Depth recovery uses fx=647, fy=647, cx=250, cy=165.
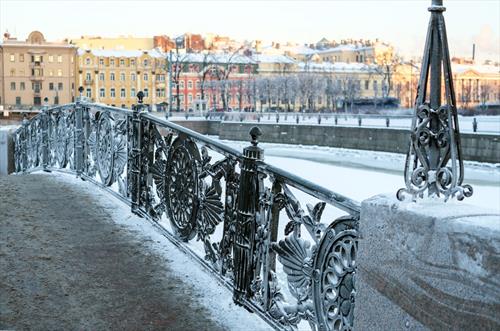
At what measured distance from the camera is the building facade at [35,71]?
76.8 meters

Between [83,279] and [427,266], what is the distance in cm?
254

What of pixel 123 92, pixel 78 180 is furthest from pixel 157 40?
pixel 78 180

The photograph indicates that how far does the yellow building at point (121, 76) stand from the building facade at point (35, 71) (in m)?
1.70

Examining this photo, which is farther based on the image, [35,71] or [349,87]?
[349,87]

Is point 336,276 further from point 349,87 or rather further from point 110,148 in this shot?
point 349,87

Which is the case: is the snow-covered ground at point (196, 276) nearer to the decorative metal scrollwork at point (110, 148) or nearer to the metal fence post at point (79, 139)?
the decorative metal scrollwork at point (110, 148)

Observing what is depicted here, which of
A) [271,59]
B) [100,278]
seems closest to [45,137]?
[100,278]

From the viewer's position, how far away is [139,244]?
4809mm

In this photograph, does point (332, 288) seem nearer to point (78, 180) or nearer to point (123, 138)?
point (123, 138)

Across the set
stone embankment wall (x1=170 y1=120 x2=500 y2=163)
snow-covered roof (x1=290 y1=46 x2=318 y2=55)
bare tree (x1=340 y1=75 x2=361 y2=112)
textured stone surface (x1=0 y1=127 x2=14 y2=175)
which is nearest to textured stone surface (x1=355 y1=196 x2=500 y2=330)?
textured stone surface (x1=0 y1=127 x2=14 y2=175)

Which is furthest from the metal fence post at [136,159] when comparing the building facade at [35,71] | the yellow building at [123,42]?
the yellow building at [123,42]

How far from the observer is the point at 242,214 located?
3596 millimetres

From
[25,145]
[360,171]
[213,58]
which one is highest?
[213,58]

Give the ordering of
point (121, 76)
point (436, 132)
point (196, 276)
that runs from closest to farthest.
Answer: point (436, 132)
point (196, 276)
point (121, 76)
